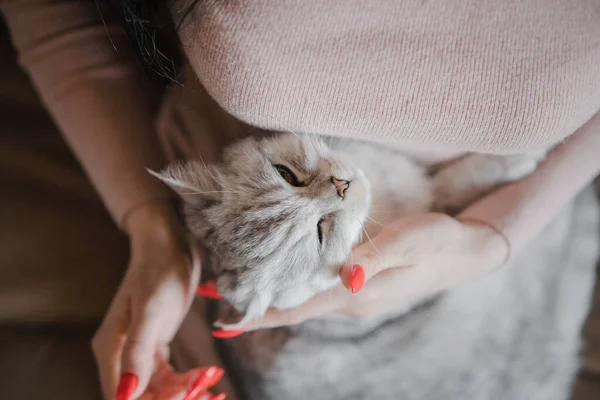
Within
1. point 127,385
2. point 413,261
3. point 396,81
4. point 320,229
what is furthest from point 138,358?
point 396,81

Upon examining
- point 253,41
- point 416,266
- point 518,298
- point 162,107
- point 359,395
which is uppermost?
point 253,41

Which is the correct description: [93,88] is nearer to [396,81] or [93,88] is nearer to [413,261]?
[396,81]

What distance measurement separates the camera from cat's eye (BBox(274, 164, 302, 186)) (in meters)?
0.93

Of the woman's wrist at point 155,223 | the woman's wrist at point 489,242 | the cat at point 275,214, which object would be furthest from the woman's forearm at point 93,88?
the woman's wrist at point 489,242

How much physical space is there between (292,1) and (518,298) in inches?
37.8

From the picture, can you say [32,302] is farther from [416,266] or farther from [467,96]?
[467,96]

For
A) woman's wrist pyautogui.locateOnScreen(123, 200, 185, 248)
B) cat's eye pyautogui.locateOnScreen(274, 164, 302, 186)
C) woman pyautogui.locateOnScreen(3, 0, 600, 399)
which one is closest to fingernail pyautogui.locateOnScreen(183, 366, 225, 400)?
woman pyautogui.locateOnScreen(3, 0, 600, 399)

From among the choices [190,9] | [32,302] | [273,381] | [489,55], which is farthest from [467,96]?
[32,302]

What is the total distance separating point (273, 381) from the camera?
1117 mm

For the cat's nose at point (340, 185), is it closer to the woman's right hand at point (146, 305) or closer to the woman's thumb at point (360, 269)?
the woman's thumb at point (360, 269)

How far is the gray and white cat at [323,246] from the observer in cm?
87

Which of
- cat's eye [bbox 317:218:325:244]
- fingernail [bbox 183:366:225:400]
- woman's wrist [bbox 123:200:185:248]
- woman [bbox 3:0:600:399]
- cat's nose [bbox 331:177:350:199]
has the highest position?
woman [bbox 3:0:600:399]

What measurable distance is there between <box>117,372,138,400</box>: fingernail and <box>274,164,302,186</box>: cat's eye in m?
0.48

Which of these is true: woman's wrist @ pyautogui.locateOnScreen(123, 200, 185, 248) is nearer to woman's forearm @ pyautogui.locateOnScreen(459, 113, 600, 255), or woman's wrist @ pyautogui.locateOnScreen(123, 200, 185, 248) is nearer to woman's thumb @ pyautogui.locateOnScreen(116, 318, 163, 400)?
woman's thumb @ pyautogui.locateOnScreen(116, 318, 163, 400)
